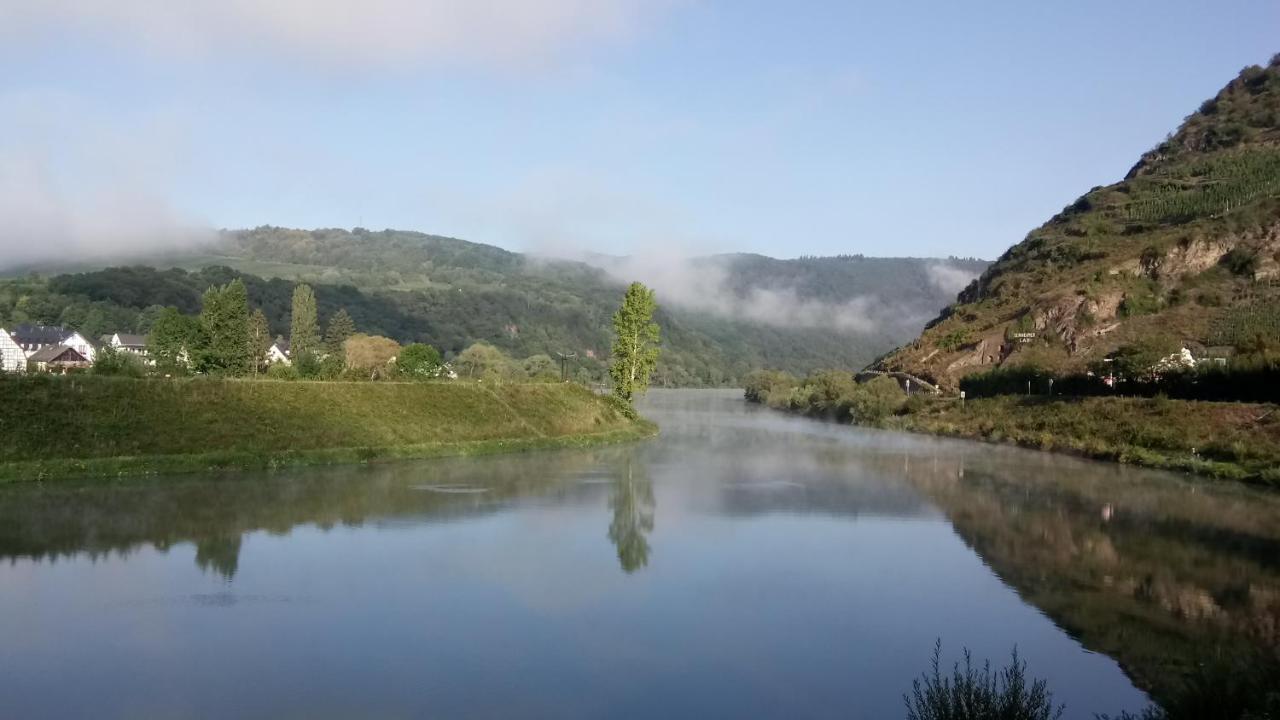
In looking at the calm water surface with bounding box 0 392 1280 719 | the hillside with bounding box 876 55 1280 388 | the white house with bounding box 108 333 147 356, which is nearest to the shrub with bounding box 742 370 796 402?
the hillside with bounding box 876 55 1280 388

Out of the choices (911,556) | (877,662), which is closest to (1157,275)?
(911,556)

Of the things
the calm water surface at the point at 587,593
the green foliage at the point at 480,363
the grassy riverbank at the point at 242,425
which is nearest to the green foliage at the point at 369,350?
the green foliage at the point at 480,363

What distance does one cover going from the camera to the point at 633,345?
2749 inches

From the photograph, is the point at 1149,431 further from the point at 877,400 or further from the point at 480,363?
the point at 480,363

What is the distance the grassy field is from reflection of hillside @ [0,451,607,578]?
93.3ft

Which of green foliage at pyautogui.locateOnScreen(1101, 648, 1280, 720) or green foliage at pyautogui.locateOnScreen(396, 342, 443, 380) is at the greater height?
green foliage at pyautogui.locateOnScreen(396, 342, 443, 380)

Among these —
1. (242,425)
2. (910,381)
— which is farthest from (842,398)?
(242,425)

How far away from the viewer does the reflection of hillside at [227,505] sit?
23547mm

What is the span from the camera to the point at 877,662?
15.6 metres

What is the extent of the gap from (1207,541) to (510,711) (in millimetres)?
22266

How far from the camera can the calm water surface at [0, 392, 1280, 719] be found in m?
13.9

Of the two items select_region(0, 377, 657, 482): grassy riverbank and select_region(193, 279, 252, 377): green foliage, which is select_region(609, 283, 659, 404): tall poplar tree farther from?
Result: select_region(193, 279, 252, 377): green foliage

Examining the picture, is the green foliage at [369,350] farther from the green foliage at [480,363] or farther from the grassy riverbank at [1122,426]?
the grassy riverbank at [1122,426]

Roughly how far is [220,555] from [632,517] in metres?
12.4
